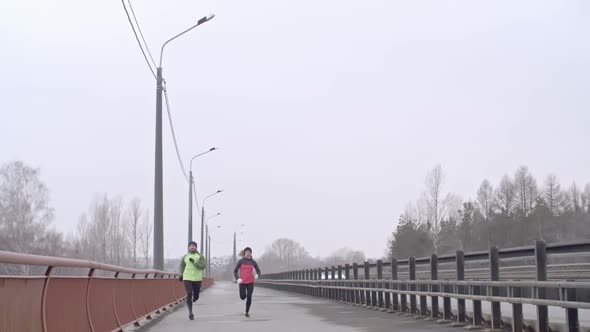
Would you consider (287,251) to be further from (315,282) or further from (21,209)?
(315,282)

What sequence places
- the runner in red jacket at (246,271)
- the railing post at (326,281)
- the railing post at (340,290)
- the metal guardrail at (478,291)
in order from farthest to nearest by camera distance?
the railing post at (326,281)
the railing post at (340,290)
the runner in red jacket at (246,271)
the metal guardrail at (478,291)

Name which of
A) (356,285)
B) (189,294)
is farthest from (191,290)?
(356,285)

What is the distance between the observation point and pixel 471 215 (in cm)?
7588

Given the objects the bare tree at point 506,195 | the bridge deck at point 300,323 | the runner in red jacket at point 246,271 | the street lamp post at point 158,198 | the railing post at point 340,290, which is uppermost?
the bare tree at point 506,195

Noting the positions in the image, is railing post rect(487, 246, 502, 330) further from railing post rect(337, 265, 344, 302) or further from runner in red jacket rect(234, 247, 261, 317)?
railing post rect(337, 265, 344, 302)

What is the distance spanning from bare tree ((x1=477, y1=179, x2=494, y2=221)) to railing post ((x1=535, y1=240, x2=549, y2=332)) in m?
68.3

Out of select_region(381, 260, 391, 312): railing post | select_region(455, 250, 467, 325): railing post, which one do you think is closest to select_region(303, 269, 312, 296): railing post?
select_region(381, 260, 391, 312): railing post

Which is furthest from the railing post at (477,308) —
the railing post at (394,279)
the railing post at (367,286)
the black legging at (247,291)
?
the railing post at (367,286)

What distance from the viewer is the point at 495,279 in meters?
12.3

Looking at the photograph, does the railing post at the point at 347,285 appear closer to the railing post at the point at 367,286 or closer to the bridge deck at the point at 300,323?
the railing post at the point at 367,286

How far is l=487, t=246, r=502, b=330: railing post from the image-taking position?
12258mm

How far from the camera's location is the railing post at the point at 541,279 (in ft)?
34.7

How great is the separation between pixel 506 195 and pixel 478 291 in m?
67.0

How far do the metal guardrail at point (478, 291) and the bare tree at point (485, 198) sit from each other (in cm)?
5770
